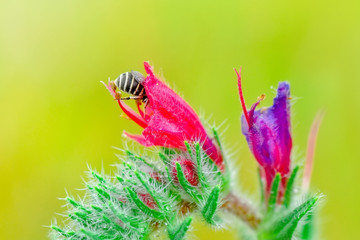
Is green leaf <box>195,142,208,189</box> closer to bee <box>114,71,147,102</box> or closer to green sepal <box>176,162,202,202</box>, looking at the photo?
green sepal <box>176,162,202,202</box>

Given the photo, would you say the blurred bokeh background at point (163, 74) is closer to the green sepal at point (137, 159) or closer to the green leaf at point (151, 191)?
the green sepal at point (137, 159)

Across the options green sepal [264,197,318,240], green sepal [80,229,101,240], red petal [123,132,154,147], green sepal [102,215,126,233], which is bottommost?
green sepal [80,229,101,240]

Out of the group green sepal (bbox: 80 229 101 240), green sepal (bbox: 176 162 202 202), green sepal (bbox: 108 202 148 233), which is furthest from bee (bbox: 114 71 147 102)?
green sepal (bbox: 80 229 101 240)

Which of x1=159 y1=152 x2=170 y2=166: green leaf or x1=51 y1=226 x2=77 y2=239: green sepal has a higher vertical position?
x1=159 y1=152 x2=170 y2=166: green leaf

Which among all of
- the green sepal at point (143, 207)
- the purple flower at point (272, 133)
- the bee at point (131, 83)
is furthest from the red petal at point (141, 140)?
the purple flower at point (272, 133)

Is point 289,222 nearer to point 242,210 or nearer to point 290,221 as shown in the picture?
point 290,221

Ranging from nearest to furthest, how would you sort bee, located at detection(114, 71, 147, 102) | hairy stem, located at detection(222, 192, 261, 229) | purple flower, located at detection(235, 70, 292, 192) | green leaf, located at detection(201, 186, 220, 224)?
green leaf, located at detection(201, 186, 220, 224) → bee, located at detection(114, 71, 147, 102) → purple flower, located at detection(235, 70, 292, 192) → hairy stem, located at detection(222, 192, 261, 229)
